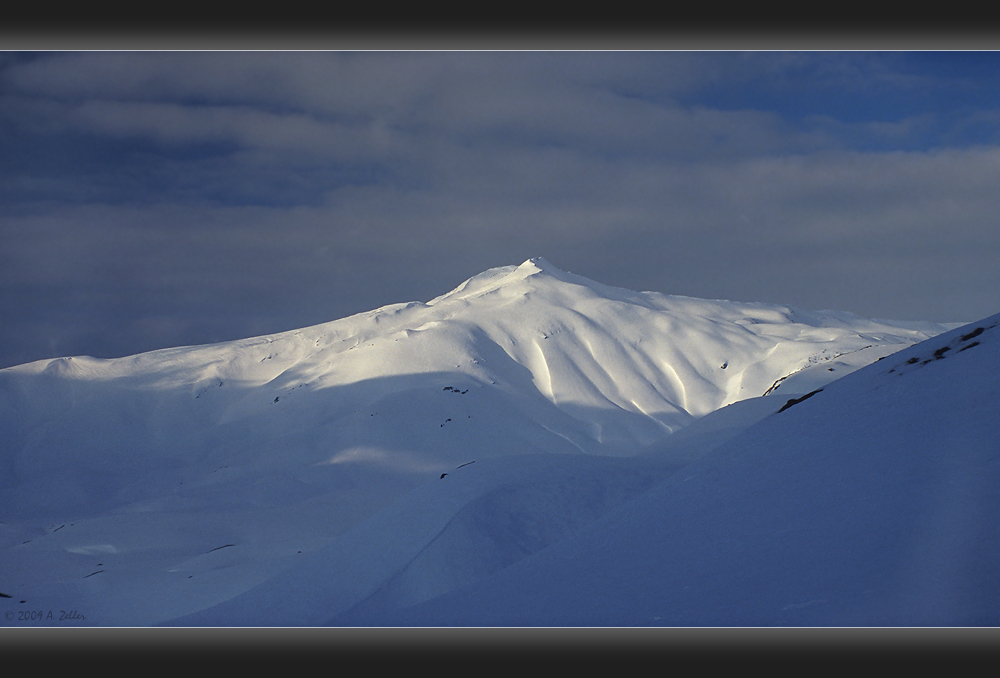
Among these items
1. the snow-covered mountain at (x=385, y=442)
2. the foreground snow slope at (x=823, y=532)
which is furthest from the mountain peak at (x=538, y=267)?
the foreground snow slope at (x=823, y=532)

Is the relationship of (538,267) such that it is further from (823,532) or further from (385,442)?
(823,532)

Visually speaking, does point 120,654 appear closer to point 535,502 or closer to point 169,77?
point 535,502

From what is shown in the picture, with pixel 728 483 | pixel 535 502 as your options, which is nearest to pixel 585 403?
pixel 535 502

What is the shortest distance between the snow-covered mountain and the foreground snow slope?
229 millimetres

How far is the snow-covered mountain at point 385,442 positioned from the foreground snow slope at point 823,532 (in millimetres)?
229

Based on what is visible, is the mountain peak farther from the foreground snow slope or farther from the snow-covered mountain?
the foreground snow slope

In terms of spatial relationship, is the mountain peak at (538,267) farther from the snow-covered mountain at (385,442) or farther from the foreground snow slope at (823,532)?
the foreground snow slope at (823,532)

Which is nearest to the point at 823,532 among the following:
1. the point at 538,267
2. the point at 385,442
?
the point at 385,442

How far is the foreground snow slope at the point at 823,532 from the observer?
7277 millimetres

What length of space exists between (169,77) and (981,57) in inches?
442

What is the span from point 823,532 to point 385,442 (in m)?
40.4
